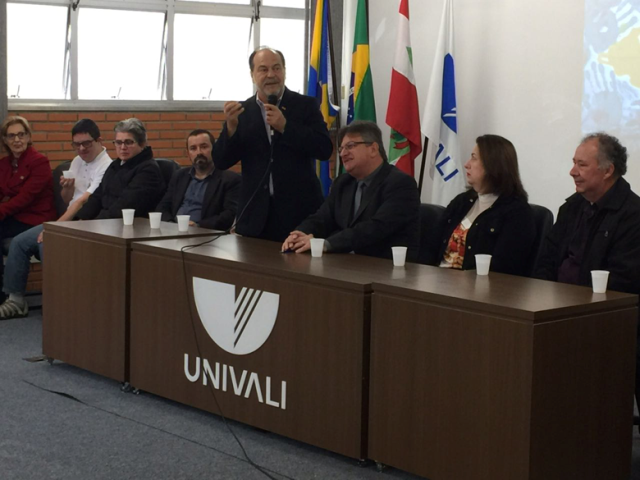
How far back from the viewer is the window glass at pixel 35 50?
6446 millimetres

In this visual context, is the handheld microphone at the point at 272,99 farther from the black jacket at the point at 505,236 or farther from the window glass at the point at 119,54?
the window glass at the point at 119,54

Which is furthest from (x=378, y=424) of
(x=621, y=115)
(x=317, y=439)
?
(x=621, y=115)

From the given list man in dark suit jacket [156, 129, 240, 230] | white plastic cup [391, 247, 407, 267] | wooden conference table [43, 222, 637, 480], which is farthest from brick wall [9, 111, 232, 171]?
white plastic cup [391, 247, 407, 267]

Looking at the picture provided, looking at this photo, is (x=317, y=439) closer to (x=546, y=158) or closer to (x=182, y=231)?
(x=182, y=231)

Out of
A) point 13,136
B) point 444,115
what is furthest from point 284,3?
point 13,136

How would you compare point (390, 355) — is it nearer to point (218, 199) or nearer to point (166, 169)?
point (218, 199)

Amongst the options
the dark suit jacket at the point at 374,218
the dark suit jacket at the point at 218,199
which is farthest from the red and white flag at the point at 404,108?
the dark suit jacket at the point at 374,218

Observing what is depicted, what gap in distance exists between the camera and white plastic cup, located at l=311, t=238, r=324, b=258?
3.59 meters

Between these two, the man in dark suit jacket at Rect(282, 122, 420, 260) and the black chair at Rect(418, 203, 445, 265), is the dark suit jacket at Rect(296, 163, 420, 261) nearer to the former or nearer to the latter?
the man in dark suit jacket at Rect(282, 122, 420, 260)

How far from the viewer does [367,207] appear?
4016mm

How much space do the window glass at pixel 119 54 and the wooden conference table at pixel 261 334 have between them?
3.17 metres

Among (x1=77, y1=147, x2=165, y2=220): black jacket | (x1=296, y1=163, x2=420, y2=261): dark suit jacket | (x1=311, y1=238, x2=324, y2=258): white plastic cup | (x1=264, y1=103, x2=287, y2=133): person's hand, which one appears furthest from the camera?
(x1=77, y1=147, x2=165, y2=220): black jacket

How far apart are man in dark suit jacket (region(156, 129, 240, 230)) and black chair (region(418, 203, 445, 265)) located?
1356mm

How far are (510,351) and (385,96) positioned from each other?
4.36 m
